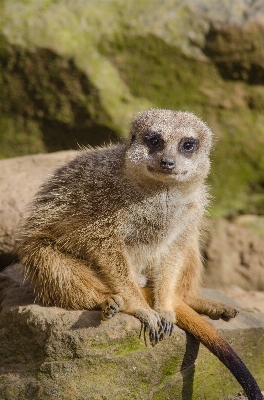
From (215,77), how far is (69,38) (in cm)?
173

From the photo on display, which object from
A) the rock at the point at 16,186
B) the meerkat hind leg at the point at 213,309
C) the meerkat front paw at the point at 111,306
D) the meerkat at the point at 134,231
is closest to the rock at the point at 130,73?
the rock at the point at 16,186

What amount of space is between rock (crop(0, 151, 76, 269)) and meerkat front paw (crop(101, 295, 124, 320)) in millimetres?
1638

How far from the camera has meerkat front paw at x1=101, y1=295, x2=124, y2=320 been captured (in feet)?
12.7

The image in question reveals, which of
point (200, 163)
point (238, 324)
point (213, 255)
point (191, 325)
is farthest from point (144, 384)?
point (213, 255)

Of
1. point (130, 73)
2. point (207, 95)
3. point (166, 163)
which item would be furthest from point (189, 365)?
point (130, 73)

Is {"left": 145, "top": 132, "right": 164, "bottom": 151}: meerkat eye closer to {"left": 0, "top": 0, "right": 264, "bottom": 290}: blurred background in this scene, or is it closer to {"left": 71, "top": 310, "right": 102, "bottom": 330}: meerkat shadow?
{"left": 71, "top": 310, "right": 102, "bottom": 330}: meerkat shadow

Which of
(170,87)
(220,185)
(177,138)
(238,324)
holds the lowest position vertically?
(238,324)

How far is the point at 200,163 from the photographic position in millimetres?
4371

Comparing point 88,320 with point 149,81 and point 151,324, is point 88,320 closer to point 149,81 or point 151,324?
point 151,324

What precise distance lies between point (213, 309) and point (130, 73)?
11.8ft

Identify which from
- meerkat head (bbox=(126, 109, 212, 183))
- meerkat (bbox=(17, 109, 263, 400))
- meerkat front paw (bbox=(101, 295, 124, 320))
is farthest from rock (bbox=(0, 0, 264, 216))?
meerkat front paw (bbox=(101, 295, 124, 320))

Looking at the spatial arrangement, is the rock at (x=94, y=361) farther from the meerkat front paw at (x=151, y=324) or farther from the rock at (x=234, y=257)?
the rock at (x=234, y=257)

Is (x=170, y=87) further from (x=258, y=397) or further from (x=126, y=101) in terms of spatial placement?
(x=258, y=397)

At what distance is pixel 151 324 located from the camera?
396cm
